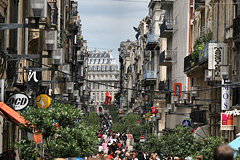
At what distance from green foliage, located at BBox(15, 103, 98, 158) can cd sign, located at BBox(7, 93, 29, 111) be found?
2.87 feet

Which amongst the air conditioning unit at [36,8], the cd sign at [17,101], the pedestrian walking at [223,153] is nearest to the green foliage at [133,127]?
the cd sign at [17,101]

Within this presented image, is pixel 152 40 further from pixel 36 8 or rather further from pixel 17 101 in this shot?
pixel 36 8

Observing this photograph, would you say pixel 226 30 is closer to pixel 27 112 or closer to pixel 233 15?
pixel 233 15

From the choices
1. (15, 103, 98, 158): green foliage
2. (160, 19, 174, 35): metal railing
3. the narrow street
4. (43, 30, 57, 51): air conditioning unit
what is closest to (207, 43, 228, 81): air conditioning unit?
the narrow street

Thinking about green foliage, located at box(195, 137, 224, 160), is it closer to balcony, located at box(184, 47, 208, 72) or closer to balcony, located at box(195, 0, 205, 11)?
balcony, located at box(184, 47, 208, 72)

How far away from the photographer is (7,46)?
20.8 m

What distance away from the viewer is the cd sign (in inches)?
758

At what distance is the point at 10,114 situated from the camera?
16719 millimetres

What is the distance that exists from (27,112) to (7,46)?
3403mm

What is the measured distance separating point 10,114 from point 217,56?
40.4ft

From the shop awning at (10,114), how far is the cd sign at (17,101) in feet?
4.55

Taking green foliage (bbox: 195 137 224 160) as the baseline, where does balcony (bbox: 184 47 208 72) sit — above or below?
above

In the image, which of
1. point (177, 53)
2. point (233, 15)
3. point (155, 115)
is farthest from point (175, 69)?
point (233, 15)

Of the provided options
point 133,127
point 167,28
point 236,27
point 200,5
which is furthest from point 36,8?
point 133,127
